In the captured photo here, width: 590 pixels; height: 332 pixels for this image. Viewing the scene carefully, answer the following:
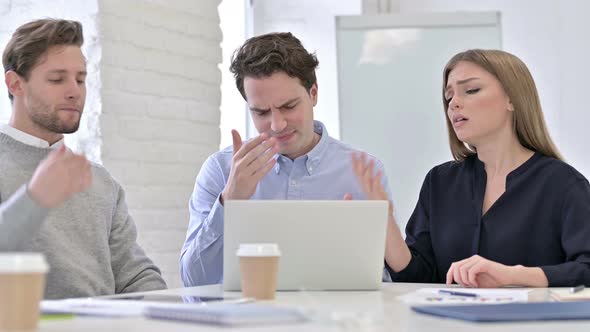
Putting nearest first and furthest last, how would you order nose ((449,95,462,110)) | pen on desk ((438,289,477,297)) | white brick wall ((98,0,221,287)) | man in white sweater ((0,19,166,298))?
1. pen on desk ((438,289,477,297))
2. man in white sweater ((0,19,166,298))
3. nose ((449,95,462,110))
4. white brick wall ((98,0,221,287))

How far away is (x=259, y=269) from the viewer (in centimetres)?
155

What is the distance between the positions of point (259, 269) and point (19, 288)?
1.77 ft

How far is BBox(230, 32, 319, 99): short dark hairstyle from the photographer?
7.69 ft

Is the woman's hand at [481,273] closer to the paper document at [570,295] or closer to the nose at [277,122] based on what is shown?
the paper document at [570,295]

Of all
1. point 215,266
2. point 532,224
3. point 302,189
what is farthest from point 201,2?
point 532,224

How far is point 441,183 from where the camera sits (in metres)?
2.44

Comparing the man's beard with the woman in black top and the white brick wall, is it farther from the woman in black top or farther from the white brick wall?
the woman in black top

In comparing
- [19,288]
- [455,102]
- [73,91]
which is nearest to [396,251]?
[455,102]

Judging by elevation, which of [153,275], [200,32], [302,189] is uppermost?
[200,32]

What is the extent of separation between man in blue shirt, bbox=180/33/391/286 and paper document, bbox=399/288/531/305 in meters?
0.70

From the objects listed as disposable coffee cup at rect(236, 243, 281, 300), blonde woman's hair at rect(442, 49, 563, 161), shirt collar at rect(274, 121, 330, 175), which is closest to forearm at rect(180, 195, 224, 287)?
shirt collar at rect(274, 121, 330, 175)

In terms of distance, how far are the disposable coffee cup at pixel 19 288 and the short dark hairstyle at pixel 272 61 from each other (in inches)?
51.5

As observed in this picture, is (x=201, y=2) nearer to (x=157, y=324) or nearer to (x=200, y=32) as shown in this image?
(x=200, y=32)

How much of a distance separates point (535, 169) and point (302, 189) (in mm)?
651
